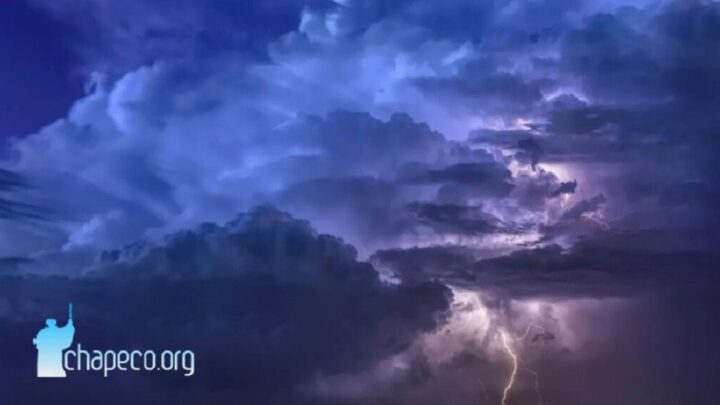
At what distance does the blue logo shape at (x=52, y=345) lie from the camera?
450 centimetres

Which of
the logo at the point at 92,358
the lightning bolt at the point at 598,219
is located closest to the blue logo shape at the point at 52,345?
the logo at the point at 92,358

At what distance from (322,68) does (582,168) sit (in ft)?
4.37

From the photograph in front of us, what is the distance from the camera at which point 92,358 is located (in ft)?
14.8

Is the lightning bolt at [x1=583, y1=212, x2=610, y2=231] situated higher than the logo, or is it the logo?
the lightning bolt at [x1=583, y1=212, x2=610, y2=231]

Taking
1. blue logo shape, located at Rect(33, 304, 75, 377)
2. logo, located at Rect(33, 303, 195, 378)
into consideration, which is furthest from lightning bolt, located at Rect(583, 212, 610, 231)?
blue logo shape, located at Rect(33, 304, 75, 377)

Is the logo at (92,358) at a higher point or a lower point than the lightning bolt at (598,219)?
lower

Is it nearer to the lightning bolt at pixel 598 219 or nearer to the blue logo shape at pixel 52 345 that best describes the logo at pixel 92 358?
the blue logo shape at pixel 52 345

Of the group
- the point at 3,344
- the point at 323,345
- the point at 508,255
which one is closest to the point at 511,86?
the point at 508,255

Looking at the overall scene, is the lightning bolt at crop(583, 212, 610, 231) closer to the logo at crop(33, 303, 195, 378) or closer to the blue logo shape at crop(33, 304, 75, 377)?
the logo at crop(33, 303, 195, 378)

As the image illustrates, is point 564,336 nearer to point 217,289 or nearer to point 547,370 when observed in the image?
point 547,370

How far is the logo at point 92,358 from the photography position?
14.8ft

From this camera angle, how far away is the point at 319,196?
454 centimetres

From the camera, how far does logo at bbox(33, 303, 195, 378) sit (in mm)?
Result: 4504

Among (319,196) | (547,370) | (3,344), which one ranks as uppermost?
(319,196)
